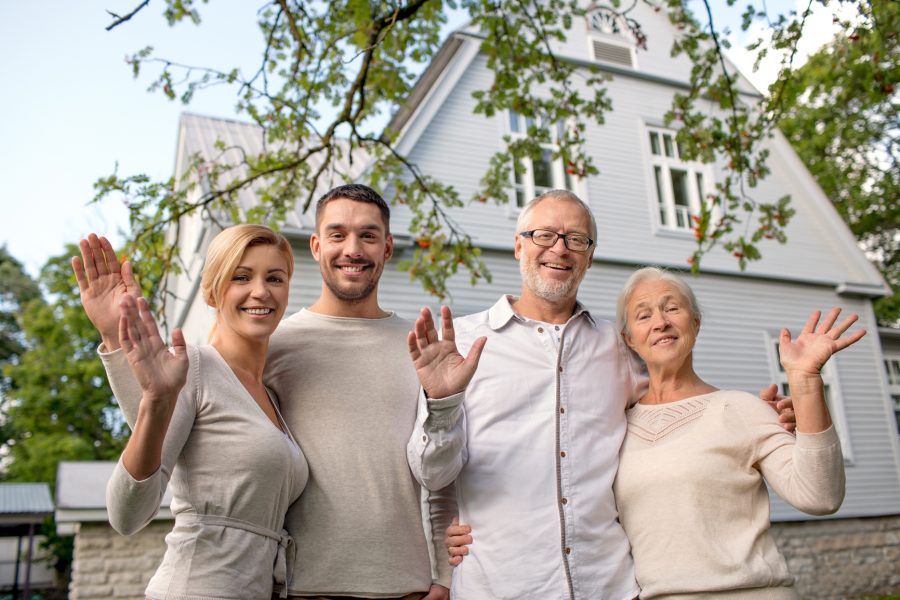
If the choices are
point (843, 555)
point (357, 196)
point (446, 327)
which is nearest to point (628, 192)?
point (843, 555)

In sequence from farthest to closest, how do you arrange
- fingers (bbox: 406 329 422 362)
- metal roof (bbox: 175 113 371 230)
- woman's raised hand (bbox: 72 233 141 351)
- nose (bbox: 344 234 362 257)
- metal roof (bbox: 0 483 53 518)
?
metal roof (bbox: 0 483 53 518)
metal roof (bbox: 175 113 371 230)
nose (bbox: 344 234 362 257)
fingers (bbox: 406 329 422 362)
woman's raised hand (bbox: 72 233 141 351)

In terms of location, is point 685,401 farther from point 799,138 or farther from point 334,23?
point 799,138

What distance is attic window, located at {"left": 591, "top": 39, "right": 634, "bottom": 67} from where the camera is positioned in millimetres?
12602

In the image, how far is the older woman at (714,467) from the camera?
7.65ft

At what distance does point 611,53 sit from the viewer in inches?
500

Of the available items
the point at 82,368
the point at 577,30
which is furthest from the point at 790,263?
the point at 82,368

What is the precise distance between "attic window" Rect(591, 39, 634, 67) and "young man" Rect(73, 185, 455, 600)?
10766mm

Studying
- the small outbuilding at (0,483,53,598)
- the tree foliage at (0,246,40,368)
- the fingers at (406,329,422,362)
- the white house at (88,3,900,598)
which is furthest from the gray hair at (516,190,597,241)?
the tree foliage at (0,246,40,368)

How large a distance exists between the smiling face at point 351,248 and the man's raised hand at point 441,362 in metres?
0.53

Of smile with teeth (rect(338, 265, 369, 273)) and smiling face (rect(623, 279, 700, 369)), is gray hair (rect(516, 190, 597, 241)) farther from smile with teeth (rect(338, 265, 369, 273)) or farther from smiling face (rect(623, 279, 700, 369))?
smile with teeth (rect(338, 265, 369, 273))

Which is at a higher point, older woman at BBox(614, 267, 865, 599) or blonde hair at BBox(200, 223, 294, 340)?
blonde hair at BBox(200, 223, 294, 340)

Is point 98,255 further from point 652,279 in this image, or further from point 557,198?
point 652,279

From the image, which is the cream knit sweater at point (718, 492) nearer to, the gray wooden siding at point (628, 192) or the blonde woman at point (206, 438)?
the blonde woman at point (206, 438)

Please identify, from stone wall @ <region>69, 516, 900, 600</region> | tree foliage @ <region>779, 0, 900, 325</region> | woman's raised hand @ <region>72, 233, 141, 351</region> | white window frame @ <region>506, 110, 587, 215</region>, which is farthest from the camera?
tree foliage @ <region>779, 0, 900, 325</region>
